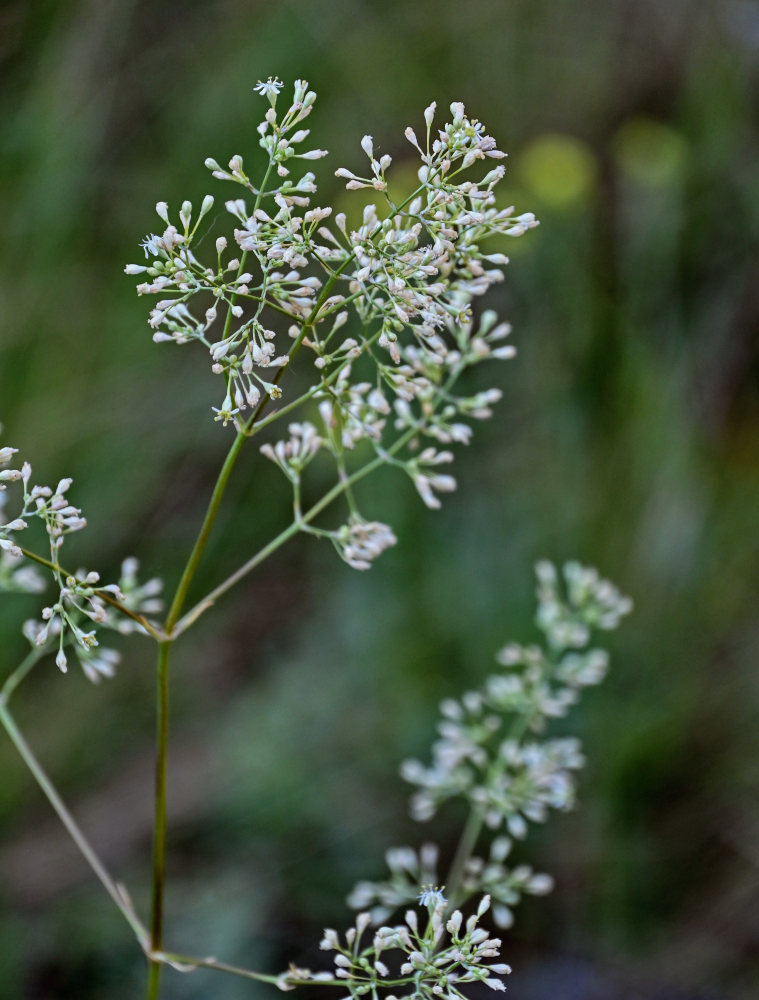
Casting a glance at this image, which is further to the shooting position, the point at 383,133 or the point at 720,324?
the point at 383,133

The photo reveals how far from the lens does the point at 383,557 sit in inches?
171

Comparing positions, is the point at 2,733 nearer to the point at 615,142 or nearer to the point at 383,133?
the point at 383,133

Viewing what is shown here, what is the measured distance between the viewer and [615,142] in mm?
5281

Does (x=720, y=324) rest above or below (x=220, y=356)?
above

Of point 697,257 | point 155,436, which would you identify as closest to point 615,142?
point 697,257

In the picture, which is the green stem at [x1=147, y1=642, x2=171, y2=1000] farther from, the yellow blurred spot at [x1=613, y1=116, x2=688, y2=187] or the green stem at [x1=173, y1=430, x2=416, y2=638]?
the yellow blurred spot at [x1=613, y1=116, x2=688, y2=187]

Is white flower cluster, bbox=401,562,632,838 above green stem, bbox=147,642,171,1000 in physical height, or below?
above

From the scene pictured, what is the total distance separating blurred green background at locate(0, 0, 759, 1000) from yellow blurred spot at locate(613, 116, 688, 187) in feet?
0.07

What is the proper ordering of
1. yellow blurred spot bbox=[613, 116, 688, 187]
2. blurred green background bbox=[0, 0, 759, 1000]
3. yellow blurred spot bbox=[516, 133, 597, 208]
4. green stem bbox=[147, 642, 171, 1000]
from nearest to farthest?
green stem bbox=[147, 642, 171, 1000], blurred green background bbox=[0, 0, 759, 1000], yellow blurred spot bbox=[516, 133, 597, 208], yellow blurred spot bbox=[613, 116, 688, 187]

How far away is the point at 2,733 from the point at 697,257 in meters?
4.28

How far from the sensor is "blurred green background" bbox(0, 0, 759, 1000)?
3824 millimetres

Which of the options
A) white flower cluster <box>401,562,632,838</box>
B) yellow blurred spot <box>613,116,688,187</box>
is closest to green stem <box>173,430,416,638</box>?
white flower cluster <box>401,562,632,838</box>

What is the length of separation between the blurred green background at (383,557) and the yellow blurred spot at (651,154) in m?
Result: 0.02

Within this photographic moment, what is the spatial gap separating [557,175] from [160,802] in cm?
361
